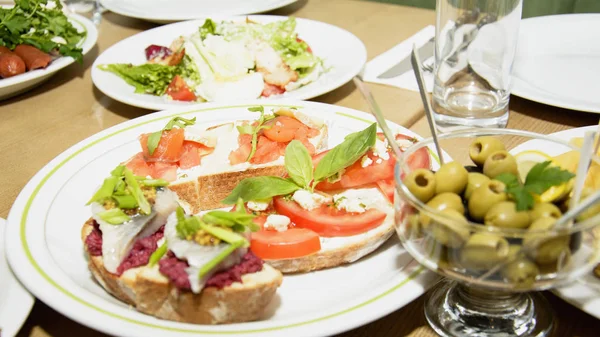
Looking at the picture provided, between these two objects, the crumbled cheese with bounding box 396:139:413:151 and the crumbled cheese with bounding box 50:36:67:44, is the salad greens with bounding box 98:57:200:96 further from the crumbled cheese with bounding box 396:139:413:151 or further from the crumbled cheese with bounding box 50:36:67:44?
the crumbled cheese with bounding box 396:139:413:151

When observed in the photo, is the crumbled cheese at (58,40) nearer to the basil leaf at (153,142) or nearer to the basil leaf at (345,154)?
the basil leaf at (153,142)

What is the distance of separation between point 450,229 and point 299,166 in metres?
0.64

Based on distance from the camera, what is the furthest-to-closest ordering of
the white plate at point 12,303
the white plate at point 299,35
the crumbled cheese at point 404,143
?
1. the white plate at point 299,35
2. the crumbled cheese at point 404,143
3. the white plate at point 12,303

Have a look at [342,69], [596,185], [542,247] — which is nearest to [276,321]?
[542,247]

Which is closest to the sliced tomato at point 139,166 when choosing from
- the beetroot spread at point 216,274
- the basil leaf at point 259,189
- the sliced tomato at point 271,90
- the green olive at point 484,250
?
the basil leaf at point 259,189

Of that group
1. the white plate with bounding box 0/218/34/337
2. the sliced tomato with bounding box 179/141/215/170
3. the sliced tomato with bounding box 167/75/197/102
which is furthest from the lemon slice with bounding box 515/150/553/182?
the sliced tomato with bounding box 167/75/197/102

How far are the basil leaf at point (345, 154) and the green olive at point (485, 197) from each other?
1.74 feet

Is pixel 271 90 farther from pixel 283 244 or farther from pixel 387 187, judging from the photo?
pixel 283 244

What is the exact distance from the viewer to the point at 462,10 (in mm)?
2045

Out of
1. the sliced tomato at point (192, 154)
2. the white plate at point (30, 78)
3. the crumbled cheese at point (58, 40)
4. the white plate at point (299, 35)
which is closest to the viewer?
the sliced tomato at point (192, 154)

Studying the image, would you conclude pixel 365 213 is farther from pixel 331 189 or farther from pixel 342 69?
pixel 342 69

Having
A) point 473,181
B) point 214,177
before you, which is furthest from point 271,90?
point 473,181

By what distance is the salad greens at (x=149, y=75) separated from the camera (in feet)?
8.35

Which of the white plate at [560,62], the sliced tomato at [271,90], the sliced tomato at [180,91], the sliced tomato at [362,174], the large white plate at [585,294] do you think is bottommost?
the sliced tomato at [271,90]
